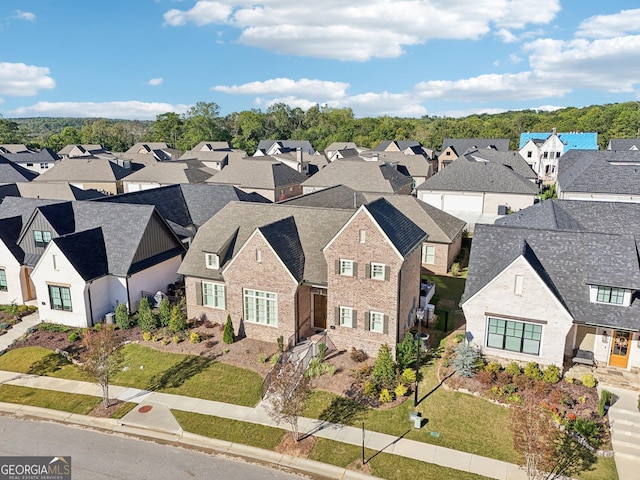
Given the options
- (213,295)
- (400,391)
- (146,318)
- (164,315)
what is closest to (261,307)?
(213,295)

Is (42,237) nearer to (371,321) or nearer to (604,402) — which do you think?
(371,321)

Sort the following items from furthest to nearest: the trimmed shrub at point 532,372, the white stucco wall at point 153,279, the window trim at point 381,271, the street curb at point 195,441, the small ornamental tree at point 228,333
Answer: the white stucco wall at point 153,279, the small ornamental tree at point 228,333, the window trim at point 381,271, the trimmed shrub at point 532,372, the street curb at point 195,441

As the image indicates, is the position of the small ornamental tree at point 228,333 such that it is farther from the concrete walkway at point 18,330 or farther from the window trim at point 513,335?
the window trim at point 513,335

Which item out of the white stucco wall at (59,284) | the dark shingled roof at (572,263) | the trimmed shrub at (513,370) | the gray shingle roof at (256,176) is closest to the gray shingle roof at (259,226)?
the white stucco wall at (59,284)

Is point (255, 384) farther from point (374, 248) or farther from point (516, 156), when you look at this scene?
point (516, 156)

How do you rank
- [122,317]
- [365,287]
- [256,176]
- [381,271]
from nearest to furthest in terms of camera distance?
[381,271] → [365,287] → [122,317] → [256,176]

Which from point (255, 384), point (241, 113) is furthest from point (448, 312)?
point (241, 113)

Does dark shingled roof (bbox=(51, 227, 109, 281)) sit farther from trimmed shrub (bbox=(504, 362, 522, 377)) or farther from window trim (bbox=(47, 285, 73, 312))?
trimmed shrub (bbox=(504, 362, 522, 377))
